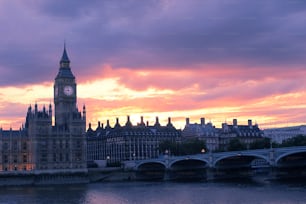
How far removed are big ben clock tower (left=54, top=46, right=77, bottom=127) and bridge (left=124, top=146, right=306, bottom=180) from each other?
18.0 metres

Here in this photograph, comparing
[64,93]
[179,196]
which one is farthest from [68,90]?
[179,196]

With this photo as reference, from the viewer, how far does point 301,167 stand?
103m

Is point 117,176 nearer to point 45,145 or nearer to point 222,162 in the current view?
point 45,145

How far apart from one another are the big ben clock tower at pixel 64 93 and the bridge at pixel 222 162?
1797 centimetres

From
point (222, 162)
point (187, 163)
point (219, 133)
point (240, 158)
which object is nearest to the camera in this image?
point (240, 158)

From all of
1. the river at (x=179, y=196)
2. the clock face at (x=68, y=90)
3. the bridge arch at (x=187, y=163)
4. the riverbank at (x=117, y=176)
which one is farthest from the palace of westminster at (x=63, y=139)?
the river at (x=179, y=196)

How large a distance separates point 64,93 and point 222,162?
40489mm

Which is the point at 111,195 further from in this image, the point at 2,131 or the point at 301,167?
the point at 2,131

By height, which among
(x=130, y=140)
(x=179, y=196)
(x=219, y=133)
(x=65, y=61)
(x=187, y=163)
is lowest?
(x=179, y=196)

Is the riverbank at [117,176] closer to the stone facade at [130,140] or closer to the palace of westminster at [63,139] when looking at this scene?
the palace of westminster at [63,139]

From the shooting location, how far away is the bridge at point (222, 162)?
9038cm

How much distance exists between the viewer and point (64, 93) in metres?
129

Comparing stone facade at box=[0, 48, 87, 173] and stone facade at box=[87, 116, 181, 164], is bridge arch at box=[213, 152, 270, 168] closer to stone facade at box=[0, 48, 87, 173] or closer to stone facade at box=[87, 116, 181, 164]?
stone facade at box=[0, 48, 87, 173]


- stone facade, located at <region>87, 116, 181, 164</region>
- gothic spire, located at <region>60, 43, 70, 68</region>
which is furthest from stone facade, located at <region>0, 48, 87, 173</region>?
stone facade, located at <region>87, 116, 181, 164</region>
